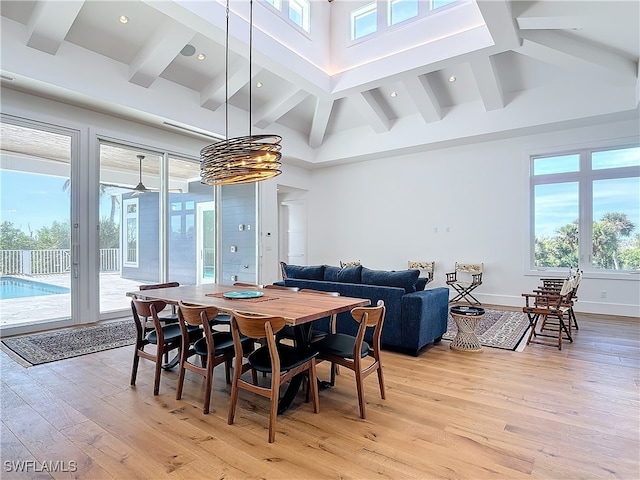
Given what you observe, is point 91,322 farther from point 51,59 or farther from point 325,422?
point 325,422

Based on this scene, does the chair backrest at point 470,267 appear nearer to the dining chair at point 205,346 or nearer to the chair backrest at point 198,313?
the dining chair at point 205,346

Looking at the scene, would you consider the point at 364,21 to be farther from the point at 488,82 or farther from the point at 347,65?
the point at 488,82

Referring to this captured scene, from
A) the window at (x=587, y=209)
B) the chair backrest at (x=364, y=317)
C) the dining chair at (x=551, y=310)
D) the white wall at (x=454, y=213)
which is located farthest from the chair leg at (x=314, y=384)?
the window at (x=587, y=209)

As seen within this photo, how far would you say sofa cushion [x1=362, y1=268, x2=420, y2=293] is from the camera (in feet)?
13.0

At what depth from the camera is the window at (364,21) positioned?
5.81m

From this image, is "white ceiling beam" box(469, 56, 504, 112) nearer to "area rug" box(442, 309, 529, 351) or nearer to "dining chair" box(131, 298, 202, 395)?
"area rug" box(442, 309, 529, 351)

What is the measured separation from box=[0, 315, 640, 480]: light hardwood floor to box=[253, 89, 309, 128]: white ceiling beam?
202 inches

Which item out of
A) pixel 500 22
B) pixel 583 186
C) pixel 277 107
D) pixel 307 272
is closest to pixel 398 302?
pixel 307 272

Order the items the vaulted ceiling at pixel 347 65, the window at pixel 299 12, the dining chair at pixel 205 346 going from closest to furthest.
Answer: the dining chair at pixel 205 346 → the vaulted ceiling at pixel 347 65 → the window at pixel 299 12

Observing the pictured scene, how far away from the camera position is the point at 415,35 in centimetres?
517

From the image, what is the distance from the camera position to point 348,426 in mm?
2322

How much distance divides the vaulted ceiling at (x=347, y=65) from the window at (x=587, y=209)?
2.43 ft

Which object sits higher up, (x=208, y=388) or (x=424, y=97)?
(x=424, y=97)

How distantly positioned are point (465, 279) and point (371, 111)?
393 centimetres
